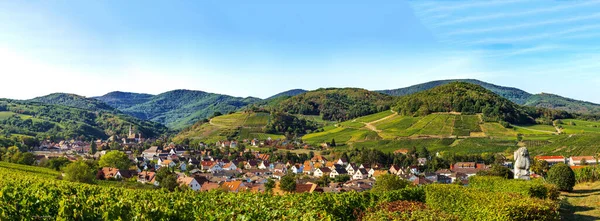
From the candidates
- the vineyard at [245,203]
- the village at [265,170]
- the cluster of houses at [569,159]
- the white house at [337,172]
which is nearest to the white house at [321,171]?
the village at [265,170]

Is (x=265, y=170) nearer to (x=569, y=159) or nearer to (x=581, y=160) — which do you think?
(x=581, y=160)

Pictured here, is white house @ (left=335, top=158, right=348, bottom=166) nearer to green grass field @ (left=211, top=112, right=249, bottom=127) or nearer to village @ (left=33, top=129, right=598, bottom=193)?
village @ (left=33, top=129, right=598, bottom=193)

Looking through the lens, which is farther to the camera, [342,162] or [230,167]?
[342,162]

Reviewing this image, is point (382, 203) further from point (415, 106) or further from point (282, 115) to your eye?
point (282, 115)

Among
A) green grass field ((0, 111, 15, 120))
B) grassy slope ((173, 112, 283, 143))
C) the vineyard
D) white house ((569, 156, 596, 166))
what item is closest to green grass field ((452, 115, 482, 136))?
white house ((569, 156, 596, 166))

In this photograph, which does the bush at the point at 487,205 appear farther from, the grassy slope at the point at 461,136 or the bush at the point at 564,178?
the grassy slope at the point at 461,136

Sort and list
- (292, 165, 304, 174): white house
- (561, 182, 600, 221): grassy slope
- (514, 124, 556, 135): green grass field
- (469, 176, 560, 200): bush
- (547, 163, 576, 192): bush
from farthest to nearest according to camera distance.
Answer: (514, 124, 556, 135): green grass field
(292, 165, 304, 174): white house
(547, 163, 576, 192): bush
(469, 176, 560, 200): bush
(561, 182, 600, 221): grassy slope

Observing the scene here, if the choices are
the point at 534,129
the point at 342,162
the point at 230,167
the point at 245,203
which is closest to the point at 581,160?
the point at 534,129
